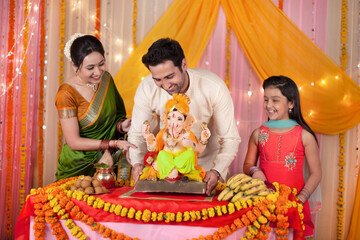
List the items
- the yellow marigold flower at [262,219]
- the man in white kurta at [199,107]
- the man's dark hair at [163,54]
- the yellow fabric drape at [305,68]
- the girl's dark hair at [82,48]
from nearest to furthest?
the yellow marigold flower at [262,219]
the man's dark hair at [163,54]
the man in white kurta at [199,107]
the girl's dark hair at [82,48]
the yellow fabric drape at [305,68]

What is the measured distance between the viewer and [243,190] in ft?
6.17

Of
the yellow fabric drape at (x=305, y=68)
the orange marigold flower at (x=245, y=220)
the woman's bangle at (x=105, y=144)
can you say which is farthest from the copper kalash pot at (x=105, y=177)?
the yellow fabric drape at (x=305, y=68)

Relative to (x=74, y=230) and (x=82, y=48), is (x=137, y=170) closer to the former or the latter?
(x=74, y=230)

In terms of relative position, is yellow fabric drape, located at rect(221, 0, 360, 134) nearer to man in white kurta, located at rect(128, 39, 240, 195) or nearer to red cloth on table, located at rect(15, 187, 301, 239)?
man in white kurta, located at rect(128, 39, 240, 195)

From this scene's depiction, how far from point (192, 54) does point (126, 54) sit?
71cm

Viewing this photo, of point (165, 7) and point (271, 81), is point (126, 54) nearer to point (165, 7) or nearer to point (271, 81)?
point (165, 7)

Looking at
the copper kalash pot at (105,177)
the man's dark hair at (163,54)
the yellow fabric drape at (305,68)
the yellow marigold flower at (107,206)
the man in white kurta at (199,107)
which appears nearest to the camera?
the yellow marigold flower at (107,206)

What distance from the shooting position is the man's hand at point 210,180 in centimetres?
196

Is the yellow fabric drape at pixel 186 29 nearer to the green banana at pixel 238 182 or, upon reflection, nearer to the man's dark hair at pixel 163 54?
the man's dark hair at pixel 163 54

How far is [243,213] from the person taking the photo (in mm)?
1812

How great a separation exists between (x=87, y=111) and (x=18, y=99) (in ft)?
3.94

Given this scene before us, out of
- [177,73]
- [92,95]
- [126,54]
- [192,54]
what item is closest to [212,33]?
[192,54]

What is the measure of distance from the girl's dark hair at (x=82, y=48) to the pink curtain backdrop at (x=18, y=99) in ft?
3.74

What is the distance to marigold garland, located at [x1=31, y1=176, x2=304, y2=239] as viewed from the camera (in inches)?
70.1
